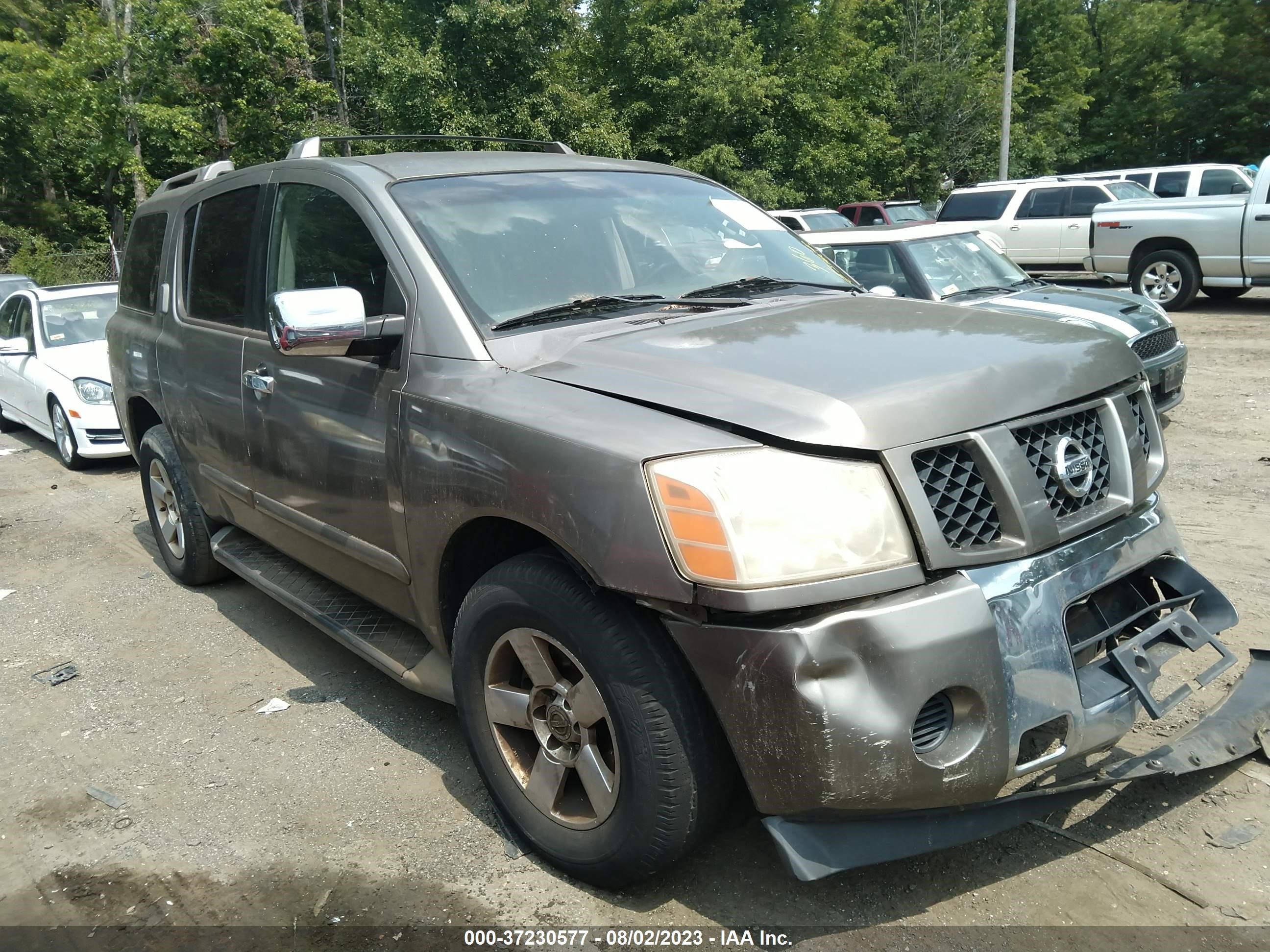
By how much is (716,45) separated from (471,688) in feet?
80.2

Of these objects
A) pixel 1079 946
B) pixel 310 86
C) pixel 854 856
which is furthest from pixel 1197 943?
pixel 310 86

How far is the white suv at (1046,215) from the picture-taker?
16750 millimetres

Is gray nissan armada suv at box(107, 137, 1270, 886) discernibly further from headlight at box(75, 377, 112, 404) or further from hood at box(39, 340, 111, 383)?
hood at box(39, 340, 111, 383)

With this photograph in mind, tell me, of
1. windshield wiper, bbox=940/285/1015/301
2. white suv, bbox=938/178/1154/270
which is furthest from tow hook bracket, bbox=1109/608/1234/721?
white suv, bbox=938/178/1154/270

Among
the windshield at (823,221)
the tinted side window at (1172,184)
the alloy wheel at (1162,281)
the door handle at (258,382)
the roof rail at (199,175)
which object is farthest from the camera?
the tinted side window at (1172,184)

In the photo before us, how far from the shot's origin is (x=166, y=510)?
534 centimetres

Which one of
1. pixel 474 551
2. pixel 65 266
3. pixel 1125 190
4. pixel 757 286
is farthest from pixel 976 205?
pixel 65 266

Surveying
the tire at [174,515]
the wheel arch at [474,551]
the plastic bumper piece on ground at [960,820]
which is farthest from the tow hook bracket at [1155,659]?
the tire at [174,515]

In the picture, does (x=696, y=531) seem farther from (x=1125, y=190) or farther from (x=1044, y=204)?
(x=1125, y=190)

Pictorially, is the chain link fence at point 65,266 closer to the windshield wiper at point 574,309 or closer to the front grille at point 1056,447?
the windshield wiper at point 574,309

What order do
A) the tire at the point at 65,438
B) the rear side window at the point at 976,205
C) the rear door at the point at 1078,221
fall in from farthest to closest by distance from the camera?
the rear side window at the point at 976,205 < the rear door at the point at 1078,221 < the tire at the point at 65,438

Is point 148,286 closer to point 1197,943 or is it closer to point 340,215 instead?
point 340,215

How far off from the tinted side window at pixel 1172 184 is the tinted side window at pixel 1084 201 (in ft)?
9.23

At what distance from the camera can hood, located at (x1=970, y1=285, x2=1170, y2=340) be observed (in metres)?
7.11
